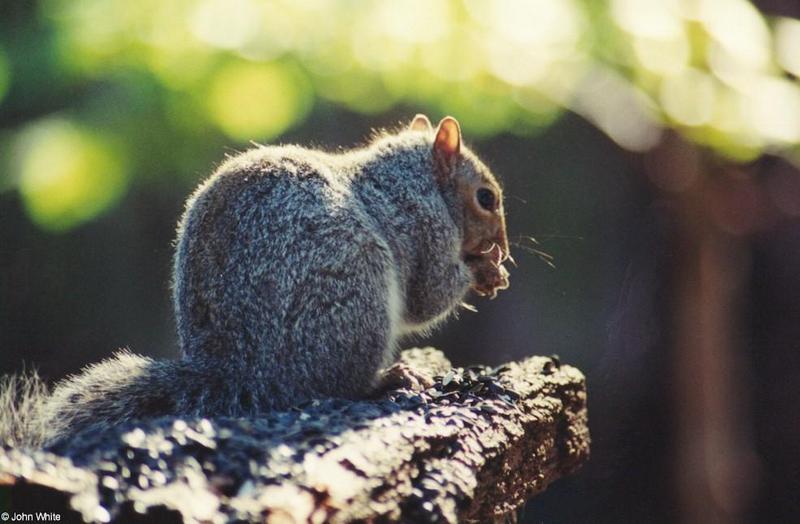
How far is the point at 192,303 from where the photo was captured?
2.11m

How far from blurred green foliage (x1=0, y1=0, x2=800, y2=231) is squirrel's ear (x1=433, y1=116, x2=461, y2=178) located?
0.98 ft

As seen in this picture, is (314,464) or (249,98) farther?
(249,98)

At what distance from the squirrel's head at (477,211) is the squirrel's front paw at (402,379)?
22.4 inches

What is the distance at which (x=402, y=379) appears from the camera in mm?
2164

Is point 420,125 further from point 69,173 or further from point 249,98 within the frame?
point 69,173

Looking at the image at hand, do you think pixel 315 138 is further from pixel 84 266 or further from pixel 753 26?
pixel 753 26

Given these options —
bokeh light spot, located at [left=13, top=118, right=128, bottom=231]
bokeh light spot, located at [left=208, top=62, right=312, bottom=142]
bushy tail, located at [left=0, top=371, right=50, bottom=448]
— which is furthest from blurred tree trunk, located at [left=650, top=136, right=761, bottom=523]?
bushy tail, located at [left=0, top=371, right=50, bottom=448]

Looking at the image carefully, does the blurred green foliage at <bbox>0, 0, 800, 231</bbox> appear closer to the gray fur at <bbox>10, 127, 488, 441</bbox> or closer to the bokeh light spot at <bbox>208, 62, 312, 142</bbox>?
the bokeh light spot at <bbox>208, 62, 312, 142</bbox>

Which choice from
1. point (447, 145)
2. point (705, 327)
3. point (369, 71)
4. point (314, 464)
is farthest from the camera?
point (705, 327)

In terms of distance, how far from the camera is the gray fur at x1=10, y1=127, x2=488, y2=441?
194 cm

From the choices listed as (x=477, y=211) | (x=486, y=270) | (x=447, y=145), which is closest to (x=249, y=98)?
(x=447, y=145)

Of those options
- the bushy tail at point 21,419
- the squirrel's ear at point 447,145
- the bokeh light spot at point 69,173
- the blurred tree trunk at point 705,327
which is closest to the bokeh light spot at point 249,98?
the bokeh light spot at point 69,173

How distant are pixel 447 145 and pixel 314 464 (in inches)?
55.0

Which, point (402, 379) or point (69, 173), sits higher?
point (69, 173)
